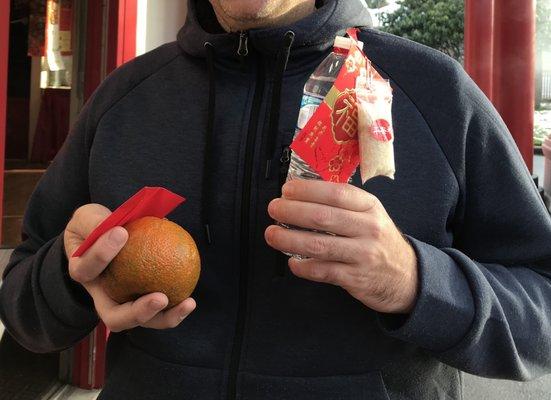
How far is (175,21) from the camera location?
355 centimetres

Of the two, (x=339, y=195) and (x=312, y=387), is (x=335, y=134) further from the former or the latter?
(x=312, y=387)

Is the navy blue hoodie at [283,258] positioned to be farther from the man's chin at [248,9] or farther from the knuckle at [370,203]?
the knuckle at [370,203]

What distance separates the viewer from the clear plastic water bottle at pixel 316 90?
78cm

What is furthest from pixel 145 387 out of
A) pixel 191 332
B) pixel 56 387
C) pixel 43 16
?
pixel 43 16

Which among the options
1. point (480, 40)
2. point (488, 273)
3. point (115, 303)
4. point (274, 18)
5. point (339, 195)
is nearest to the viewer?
point (339, 195)

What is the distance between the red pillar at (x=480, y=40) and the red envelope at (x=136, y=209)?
5.69 metres

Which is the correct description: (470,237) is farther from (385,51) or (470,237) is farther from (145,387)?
(145,387)

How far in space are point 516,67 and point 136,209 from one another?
614cm

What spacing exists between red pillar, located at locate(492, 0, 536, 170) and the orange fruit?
5897mm

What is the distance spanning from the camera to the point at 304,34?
3.41ft

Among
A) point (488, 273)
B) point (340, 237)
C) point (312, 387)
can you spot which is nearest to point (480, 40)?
point (488, 273)

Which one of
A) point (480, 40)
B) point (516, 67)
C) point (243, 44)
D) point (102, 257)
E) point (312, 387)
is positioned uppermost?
point (480, 40)

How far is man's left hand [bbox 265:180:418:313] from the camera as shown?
0.73 metres

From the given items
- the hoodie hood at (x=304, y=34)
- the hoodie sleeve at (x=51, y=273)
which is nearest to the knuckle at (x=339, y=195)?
the hoodie hood at (x=304, y=34)
